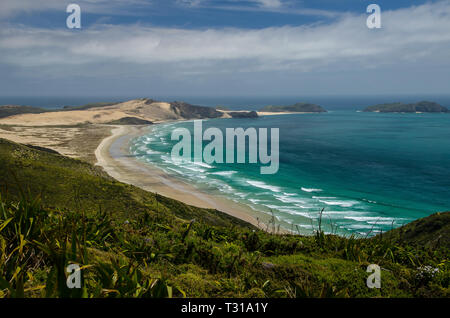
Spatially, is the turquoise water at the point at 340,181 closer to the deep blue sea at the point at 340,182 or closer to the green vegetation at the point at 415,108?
the deep blue sea at the point at 340,182

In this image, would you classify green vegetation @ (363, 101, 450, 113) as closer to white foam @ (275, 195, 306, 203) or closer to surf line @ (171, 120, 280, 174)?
surf line @ (171, 120, 280, 174)

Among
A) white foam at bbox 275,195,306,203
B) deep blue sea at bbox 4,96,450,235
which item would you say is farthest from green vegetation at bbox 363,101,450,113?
white foam at bbox 275,195,306,203

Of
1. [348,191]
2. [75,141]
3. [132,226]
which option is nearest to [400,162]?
[348,191]

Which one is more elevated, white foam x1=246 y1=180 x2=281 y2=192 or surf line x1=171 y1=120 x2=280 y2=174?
surf line x1=171 y1=120 x2=280 y2=174

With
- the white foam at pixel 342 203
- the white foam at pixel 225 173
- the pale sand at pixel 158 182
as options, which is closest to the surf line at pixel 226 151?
the white foam at pixel 225 173

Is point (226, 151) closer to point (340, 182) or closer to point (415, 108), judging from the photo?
point (340, 182)

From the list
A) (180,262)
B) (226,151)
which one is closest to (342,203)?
(180,262)

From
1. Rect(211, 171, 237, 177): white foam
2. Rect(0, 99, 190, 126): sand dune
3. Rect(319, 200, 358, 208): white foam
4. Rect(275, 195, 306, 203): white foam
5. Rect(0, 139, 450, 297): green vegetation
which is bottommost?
Rect(319, 200, 358, 208): white foam
